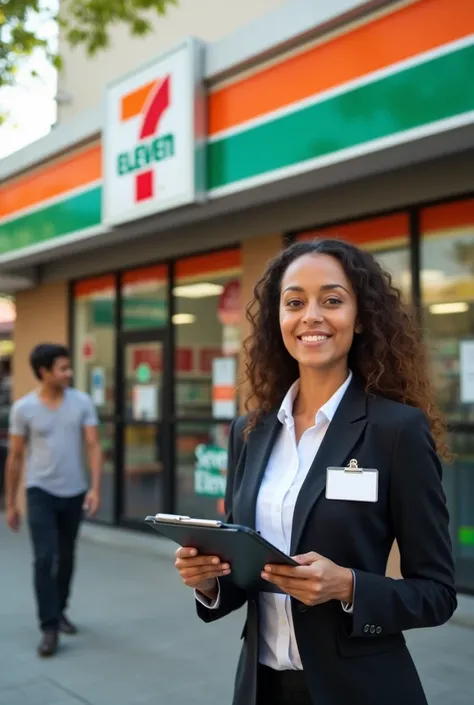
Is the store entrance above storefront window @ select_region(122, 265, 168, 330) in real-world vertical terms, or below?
below

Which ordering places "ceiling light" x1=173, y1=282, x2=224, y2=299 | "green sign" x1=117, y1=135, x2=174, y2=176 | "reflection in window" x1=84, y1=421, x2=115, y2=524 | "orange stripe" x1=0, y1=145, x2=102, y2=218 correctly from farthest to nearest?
"reflection in window" x1=84, y1=421, x2=115, y2=524 → "ceiling light" x1=173, y1=282, x2=224, y2=299 → "orange stripe" x1=0, y1=145, x2=102, y2=218 → "green sign" x1=117, y1=135, x2=174, y2=176

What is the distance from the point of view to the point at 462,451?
20.4 ft

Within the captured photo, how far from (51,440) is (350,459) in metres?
3.94

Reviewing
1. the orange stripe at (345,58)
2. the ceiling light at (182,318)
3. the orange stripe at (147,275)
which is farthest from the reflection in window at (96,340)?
the orange stripe at (345,58)

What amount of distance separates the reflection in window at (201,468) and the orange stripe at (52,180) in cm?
286

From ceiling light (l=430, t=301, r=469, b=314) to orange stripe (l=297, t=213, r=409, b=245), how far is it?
662 millimetres

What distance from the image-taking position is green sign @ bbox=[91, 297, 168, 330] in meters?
9.09

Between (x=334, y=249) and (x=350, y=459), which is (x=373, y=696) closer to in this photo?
(x=350, y=459)

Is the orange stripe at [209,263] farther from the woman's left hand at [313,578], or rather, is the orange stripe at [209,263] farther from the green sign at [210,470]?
the woman's left hand at [313,578]

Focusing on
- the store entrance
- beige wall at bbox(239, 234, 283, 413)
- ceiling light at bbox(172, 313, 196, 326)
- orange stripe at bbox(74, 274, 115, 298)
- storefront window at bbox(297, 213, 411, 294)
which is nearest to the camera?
storefront window at bbox(297, 213, 411, 294)

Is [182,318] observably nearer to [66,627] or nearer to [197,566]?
[66,627]

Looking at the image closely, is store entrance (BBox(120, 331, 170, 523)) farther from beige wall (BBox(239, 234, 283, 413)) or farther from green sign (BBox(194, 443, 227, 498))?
beige wall (BBox(239, 234, 283, 413))

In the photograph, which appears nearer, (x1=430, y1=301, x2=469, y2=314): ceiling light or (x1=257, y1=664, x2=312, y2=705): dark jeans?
(x1=257, y1=664, x2=312, y2=705): dark jeans

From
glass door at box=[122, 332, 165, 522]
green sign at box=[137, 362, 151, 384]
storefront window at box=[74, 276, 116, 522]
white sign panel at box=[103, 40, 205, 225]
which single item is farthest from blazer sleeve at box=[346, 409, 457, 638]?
storefront window at box=[74, 276, 116, 522]
